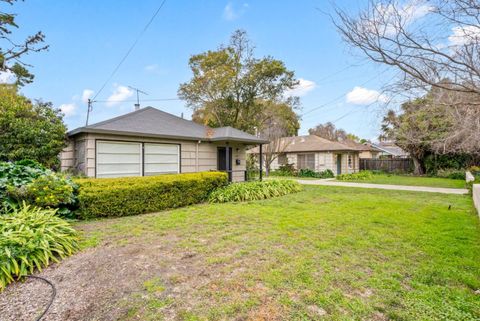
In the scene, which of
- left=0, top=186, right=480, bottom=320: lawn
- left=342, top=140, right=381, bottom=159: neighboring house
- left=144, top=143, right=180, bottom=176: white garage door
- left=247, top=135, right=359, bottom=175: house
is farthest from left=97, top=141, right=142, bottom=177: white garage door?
left=342, top=140, right=381, bottom=159: neighboring house

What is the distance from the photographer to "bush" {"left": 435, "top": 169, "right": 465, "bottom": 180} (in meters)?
17.3

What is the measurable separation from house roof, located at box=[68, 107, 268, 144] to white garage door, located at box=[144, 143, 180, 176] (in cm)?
62

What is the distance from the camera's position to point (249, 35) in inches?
573

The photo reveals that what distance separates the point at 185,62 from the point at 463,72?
1427 centimetres

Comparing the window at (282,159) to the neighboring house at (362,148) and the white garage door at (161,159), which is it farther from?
the white garage door at (161,159)

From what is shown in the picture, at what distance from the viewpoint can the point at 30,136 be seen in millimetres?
8305

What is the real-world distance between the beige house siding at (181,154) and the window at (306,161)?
955cm

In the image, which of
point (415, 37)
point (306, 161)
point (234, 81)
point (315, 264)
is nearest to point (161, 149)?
point (234, 81)

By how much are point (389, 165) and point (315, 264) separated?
23304 millimetres

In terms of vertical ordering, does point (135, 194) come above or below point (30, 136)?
below

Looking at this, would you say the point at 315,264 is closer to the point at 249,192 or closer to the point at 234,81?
the point at 249,192

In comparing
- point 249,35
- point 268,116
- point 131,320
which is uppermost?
point 249,35

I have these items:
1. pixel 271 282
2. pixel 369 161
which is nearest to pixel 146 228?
pixel 271 282

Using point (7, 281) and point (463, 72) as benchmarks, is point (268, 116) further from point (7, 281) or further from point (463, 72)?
point (7, 281)
